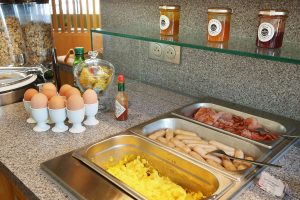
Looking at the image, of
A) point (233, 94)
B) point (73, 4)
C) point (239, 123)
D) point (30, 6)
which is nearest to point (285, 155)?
point (239, 123)

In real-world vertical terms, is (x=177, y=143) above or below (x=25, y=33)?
below

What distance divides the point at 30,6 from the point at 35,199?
4.16ft

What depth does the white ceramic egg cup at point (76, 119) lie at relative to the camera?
94 cm

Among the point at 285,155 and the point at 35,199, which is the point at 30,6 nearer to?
the point at 35,199

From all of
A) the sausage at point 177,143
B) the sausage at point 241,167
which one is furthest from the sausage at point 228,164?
the sausage at point 177,143

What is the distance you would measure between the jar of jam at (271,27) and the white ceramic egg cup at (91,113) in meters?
0.58

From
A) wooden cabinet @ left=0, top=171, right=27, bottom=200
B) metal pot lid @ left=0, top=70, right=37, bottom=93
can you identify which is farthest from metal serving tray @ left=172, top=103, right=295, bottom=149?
metal pot lid @ left=0, top=70, right=37, bottom=93

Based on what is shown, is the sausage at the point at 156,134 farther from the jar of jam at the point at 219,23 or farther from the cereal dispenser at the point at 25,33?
the cereal dispenser at the point at 25,33

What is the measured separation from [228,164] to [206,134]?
186 mm

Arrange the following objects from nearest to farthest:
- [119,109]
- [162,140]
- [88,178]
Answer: [88,178], [162,140], [119,109]

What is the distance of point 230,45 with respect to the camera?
2.82 ft

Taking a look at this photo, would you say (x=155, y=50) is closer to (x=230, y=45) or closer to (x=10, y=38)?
(x=230, y=45)

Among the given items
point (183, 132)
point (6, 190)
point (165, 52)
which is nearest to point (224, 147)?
point (183, 132)

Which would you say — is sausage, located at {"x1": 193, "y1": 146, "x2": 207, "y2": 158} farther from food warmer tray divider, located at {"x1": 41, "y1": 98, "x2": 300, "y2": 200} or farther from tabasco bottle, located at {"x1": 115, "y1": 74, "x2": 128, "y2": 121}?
tabasco bottle, located at {"x1": 115, "y1": 74, "x2": 128, "y2": 121}
